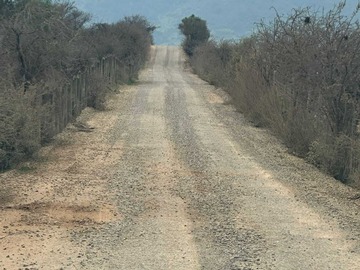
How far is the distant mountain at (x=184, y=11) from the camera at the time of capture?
428 feet

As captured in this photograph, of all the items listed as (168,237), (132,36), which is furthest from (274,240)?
(132,36)

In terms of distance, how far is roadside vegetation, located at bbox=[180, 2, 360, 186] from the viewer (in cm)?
1125

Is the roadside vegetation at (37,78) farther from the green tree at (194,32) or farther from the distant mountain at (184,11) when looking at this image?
the distant mountain at (184,11)

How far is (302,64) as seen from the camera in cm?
1352

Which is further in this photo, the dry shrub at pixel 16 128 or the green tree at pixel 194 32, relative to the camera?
the green tree at pixel 194 32

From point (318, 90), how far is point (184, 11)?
156640 mm

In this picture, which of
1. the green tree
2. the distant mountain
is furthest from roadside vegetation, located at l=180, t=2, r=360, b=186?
the distant mountain

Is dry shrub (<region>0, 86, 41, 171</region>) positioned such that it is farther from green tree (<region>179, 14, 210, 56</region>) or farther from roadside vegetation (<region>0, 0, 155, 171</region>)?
green tree (<region>179, 14, 210, 56</region>)

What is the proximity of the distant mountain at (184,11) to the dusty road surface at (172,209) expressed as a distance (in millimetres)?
107034

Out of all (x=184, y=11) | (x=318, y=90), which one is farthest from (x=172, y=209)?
(x=184, y=11)

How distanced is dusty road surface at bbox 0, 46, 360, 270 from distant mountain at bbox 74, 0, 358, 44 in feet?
351

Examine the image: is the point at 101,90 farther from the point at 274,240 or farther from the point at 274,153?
the point at 274,240

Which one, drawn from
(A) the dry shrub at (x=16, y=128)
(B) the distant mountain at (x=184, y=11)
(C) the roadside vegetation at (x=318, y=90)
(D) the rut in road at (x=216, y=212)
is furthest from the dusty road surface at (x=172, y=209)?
(B) the distant mountain at (x=184, y=11)

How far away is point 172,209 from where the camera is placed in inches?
302
